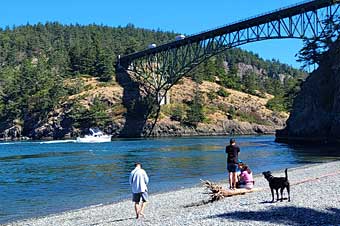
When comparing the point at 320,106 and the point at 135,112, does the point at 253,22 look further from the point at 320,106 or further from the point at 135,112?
the point at 135,112

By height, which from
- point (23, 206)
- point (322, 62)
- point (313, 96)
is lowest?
point (23, 206)

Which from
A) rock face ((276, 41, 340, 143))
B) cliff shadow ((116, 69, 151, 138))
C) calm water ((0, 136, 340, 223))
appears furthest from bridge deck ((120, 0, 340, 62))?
calm water ((0, 136, 340, 223))

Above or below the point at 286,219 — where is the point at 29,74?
above

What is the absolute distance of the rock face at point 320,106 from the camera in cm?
7100

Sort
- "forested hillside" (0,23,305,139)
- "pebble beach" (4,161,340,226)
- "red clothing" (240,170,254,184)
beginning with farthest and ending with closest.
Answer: "forested hillside" (0,23,305,139), "red clothing" (240,170,254,184), "pebble beach" (4,161,340,226)

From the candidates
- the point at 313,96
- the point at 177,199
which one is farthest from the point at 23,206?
the point at 313,96

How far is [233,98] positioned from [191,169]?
116 m

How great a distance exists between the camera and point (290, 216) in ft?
52.1

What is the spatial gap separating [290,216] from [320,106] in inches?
2521

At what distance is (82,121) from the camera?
141250 millimetres

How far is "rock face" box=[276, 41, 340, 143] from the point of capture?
71000mm

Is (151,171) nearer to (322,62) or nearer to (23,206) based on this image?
(23,206)

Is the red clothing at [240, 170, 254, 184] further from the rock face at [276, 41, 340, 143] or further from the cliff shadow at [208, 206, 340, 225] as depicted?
the rock face at [276, 41, 340, 143]

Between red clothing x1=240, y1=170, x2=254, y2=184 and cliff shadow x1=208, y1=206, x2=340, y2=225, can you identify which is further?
red clothing x1=240, y1=170, x2=254, y2=184
